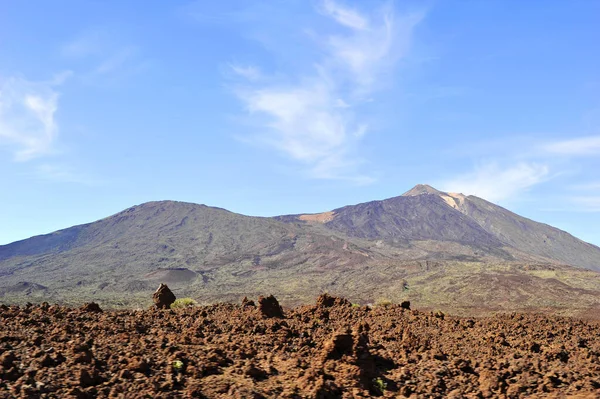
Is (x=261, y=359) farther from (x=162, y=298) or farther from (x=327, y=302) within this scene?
(x=162, y=298)

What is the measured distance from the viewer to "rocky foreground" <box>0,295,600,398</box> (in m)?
7.05

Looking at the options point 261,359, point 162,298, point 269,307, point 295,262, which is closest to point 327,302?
point 269,307

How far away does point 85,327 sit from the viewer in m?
9.34

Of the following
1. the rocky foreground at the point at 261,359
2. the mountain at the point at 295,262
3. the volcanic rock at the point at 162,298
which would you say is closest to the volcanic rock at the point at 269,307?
the rocky foreground at the point at 261,359

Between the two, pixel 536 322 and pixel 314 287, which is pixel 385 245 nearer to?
pixel 314 287

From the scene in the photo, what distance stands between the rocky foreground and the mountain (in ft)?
133

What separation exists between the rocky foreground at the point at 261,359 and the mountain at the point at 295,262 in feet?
133

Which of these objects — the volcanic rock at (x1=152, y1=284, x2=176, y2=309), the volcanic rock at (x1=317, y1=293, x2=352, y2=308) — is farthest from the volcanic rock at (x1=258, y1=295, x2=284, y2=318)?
the volcanic rock at (x1=152, y1=284, x2=176, y2=309)

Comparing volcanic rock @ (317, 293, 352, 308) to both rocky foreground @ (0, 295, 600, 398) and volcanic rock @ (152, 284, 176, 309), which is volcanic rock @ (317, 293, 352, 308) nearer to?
rocky foreground @ (0, 295, 600, 398)

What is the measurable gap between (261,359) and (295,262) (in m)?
106

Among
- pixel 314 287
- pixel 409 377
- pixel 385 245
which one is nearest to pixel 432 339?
pixel 409 377

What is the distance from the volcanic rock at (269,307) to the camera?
480 inches

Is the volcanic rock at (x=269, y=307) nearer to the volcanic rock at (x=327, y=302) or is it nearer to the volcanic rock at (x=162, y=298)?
the volcanic rock at (x=327, y=302)

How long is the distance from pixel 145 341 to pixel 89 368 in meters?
1.82
